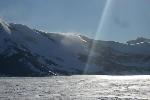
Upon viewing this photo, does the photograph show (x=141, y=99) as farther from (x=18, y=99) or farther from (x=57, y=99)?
(x=18, y=99)

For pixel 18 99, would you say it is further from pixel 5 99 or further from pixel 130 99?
pixel 130 99

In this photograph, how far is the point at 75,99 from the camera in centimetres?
7350

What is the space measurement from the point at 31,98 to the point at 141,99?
2049 cm

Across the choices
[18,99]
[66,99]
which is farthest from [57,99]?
[18,99]

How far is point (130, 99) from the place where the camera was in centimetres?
7406

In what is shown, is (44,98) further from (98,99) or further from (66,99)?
(98,99)

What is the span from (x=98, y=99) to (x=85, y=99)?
2.43 meters

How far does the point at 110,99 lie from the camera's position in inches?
2921

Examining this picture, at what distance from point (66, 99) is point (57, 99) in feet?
5.42

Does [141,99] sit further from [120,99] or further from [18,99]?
[18,99]

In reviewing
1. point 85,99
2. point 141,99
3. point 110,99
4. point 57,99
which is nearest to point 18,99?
point 57,99

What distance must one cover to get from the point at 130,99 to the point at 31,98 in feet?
60.7

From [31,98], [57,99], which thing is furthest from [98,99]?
[31,98]

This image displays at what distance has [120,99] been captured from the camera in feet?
242
